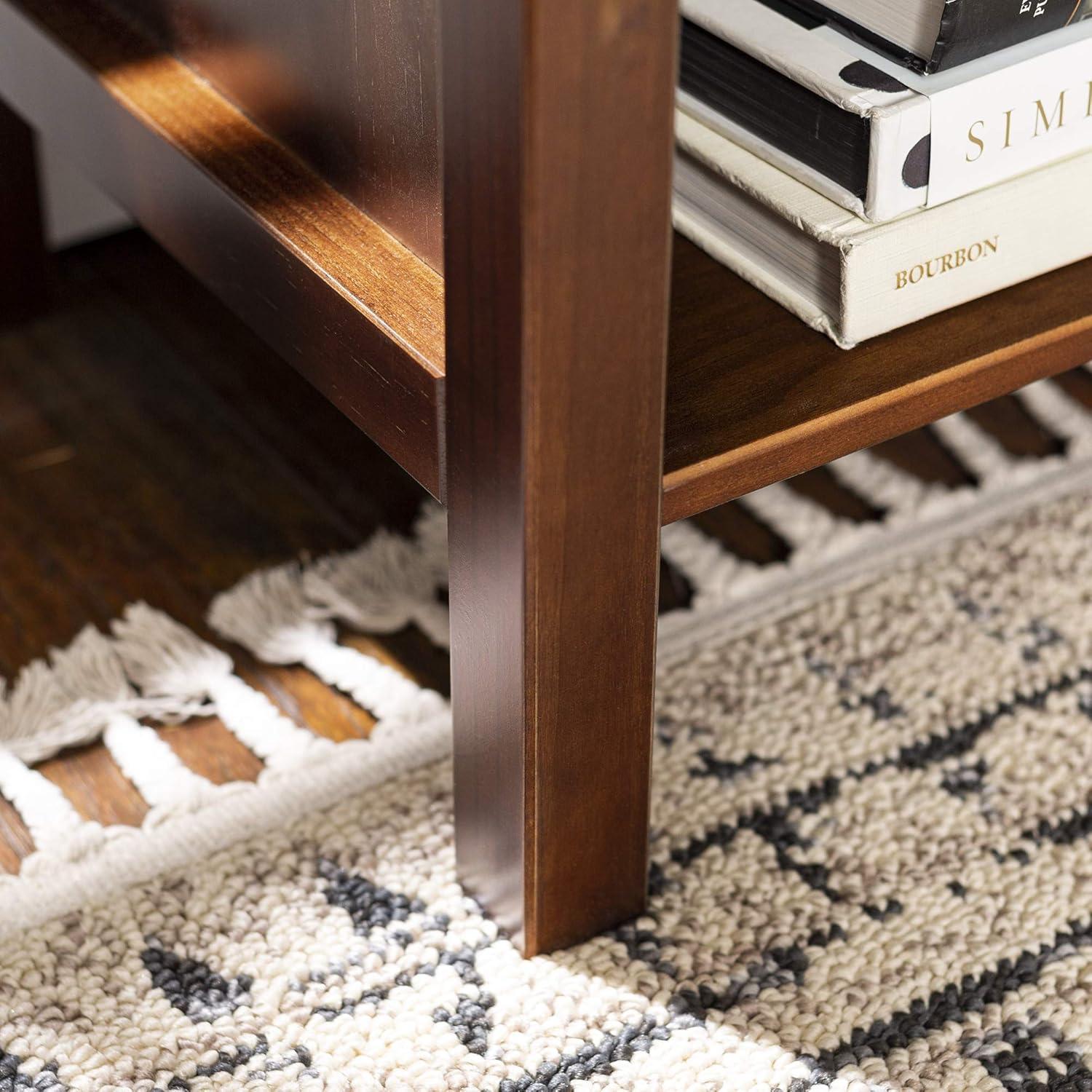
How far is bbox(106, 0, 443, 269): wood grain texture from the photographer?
1.97 ft

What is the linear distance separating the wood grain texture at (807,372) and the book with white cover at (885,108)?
55mm

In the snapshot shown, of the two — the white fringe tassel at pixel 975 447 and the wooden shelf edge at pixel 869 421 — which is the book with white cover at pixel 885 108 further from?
the white fringe tassel at pixel 975 447

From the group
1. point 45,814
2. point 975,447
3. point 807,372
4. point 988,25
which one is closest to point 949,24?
point 988,25

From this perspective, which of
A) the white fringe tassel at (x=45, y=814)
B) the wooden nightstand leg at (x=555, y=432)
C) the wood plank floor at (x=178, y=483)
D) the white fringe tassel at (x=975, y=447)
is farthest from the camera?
the white fringe tassel at (x=975, y=447)

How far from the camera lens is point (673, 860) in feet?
2.46

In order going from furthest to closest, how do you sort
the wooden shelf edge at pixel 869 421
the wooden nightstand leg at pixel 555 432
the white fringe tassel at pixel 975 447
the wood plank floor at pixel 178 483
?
the white fringe tassel at pixel 975 447, the wood plank floor at pixel 178 483, the wooden shelf edge at pixel 869 421, the wooden nightstand leg at pixel 555 432

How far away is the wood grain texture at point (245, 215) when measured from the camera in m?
0.63

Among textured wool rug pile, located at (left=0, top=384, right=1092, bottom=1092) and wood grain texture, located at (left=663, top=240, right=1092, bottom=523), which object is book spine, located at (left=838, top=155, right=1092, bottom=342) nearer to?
wood grain texture, located at (left=663, top=240, right=1092, bottom=523)

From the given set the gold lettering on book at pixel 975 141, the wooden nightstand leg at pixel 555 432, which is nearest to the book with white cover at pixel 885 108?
the gold lettering on book at pixel 975 141

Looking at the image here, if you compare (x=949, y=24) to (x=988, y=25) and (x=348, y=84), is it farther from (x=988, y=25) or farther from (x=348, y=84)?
(x=348, y=84)

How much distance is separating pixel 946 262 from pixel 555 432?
0.72 ft

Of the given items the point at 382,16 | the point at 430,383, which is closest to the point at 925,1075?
the point at 430,383

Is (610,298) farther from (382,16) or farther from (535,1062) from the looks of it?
(535,1062)

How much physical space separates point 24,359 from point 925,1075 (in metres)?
0.75
